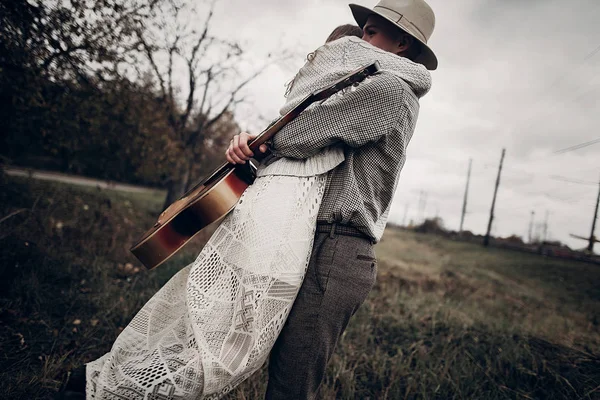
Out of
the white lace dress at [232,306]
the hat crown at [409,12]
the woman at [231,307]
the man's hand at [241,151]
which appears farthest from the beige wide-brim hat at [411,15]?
the man's hand at [241,151]

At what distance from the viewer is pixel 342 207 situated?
4.12 feet

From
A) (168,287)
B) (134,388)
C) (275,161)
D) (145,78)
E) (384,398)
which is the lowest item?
(384,398)

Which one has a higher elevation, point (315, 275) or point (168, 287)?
point (315, 275)

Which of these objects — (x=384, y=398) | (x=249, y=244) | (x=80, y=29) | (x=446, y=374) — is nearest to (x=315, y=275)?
(x=249, y=244)

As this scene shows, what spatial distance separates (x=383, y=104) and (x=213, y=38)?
37.3 feet

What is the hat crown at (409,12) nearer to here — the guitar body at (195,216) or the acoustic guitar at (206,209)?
the acoustic guitar at (206,209)

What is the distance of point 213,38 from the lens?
10.8 meters

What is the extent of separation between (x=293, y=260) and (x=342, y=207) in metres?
0.29

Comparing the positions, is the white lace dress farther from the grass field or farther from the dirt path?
the dirt path

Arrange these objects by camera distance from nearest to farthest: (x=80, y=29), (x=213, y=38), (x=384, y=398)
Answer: (x=384, y=398), (x=80, y=29), (x=213, y=38)

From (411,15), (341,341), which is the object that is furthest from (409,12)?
(341,341)

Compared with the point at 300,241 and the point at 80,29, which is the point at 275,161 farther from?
the point at 80,29

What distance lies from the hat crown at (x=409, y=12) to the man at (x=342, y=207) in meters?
0.07

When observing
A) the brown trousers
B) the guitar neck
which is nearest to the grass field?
the brown trousers
